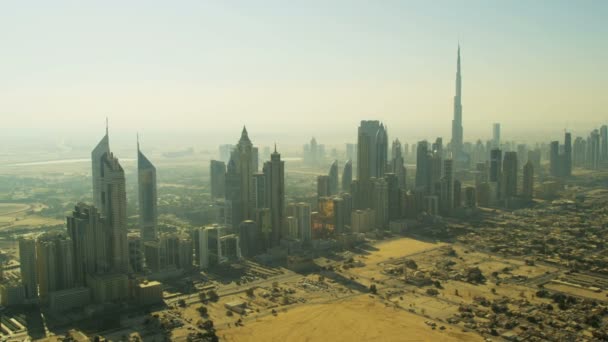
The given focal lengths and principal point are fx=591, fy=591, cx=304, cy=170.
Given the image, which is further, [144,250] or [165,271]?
[144,250]

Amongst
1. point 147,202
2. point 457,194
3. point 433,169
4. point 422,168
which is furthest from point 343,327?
point 422,168

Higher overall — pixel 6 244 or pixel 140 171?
pixel 140 171

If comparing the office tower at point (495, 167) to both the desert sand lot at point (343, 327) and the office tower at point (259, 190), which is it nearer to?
the office tower at point (259, 190)

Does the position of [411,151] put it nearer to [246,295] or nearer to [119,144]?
[119,144]

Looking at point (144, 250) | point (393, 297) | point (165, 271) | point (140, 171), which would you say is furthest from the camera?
point (140, 171)

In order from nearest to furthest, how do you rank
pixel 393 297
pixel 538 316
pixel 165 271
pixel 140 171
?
pixel 538 316
pixel 393 297
pixel 165 271
pixel 140 171

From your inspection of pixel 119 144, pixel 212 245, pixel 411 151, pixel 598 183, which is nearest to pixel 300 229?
pixel 212 245

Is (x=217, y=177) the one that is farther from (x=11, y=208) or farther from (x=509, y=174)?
(x=509, y=174)
